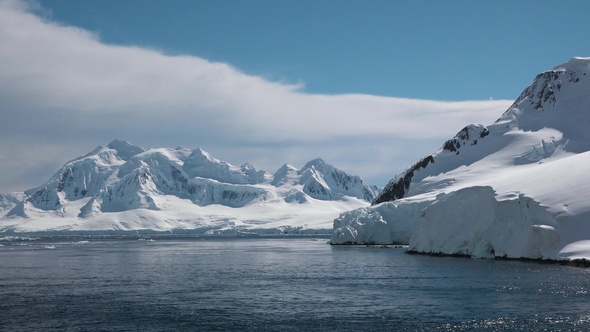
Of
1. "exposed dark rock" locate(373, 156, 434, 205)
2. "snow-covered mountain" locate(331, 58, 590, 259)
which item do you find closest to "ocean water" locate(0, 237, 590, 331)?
"snow-covered mountain" locate(331, 58, 590, 259)

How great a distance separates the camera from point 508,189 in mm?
81312

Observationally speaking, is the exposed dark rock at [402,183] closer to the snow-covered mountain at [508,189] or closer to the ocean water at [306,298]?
the snow-covered mountain at [508,189]

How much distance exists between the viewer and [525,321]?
36000mm

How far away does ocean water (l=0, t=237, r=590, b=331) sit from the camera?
3644 centimetres

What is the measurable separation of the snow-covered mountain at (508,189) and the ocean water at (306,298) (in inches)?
226

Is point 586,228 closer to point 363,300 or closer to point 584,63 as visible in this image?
point 363,300

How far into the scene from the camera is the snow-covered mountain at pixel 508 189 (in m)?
70.6

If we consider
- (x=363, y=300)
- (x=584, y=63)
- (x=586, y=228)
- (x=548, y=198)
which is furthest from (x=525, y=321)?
(x=584, y=63)

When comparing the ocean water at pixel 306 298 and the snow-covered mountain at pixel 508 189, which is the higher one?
the snow-covered mountain at pixel 508 189

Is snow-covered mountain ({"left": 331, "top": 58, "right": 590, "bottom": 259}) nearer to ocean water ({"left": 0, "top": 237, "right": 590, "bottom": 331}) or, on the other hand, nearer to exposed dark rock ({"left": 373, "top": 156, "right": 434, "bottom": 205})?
exposed dark rock ({"left": 373, "top": 156, "right": 434, "bottom": 205})

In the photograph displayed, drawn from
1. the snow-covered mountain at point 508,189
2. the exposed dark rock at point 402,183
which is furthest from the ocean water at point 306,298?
the exposed dark rock at point 402,183

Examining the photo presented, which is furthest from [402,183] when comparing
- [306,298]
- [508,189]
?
[306,298]

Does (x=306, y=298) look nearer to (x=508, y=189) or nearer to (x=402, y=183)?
(x=508, y=189)

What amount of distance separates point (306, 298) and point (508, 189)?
142 feet
